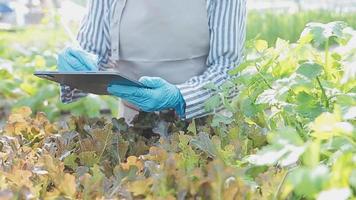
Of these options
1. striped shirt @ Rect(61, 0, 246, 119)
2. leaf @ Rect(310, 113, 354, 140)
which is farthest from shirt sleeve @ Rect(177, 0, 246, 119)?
leaf @ Rect(310, 113, 354, 140)

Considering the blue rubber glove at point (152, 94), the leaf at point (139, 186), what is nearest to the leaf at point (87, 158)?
the leaf at point (139, 186)

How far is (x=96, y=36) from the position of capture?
2311 mm

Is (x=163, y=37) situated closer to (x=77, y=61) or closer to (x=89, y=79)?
(x=77, y=61)

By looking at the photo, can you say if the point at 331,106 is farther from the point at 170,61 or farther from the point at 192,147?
the point at 170,61

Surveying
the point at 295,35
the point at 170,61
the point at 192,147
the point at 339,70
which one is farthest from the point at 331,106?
the point at 295,35

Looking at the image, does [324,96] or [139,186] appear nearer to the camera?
[139,186]

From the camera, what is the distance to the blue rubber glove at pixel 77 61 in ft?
A: 6.76

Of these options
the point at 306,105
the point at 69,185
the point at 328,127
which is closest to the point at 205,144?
the point at 306,105

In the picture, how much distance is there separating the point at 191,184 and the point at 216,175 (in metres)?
0.05

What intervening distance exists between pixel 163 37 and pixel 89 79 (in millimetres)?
579

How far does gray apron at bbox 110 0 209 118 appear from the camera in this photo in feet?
7.08

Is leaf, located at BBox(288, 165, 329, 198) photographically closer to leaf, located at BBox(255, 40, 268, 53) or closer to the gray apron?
leaf, located at BBox(255, 40, 268, 53)

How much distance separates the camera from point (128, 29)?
2.22 metres

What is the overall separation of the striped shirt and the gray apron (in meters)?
0.05
